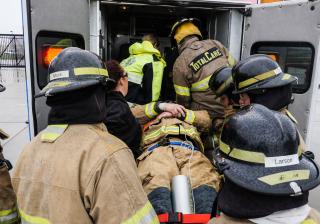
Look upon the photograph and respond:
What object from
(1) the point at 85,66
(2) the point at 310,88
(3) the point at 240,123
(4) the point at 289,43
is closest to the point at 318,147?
(2) the point at 310,88

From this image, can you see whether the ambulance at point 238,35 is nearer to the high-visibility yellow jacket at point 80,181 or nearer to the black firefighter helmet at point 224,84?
the black firefighter helmet at point 224,84

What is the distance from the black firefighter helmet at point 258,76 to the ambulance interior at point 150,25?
1435 millimetres

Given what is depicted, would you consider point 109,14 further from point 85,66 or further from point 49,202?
point 49,202

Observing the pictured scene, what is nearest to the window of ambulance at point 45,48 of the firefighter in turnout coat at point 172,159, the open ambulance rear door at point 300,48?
the firefighter in turnout coat at point 172,159

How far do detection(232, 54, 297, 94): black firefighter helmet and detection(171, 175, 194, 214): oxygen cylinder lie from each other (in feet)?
2.75

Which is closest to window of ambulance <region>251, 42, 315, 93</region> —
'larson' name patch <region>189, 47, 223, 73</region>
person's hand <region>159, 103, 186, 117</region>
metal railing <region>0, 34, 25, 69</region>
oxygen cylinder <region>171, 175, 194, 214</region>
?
'larson' name patch <region>189, 47, 223, 73</region>

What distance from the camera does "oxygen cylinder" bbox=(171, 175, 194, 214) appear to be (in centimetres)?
230

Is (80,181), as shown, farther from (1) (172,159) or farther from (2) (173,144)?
(2) (173,144)

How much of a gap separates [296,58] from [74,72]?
8.05ft

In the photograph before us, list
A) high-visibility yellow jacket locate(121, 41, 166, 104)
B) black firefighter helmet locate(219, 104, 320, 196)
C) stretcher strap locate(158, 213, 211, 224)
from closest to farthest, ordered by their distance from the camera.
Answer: black firefighter helmet locate(219, 104, 320, 196)
stretcher strap locate(158, 213, 211, 224)
high-visibility yellow jacket locate(121, 41, 166, 104)

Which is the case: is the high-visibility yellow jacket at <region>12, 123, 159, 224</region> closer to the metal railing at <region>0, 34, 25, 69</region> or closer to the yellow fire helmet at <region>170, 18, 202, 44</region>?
the yellow fire helmet at <region>170, 18, 202, 44</region>

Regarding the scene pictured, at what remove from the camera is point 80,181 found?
1.42m

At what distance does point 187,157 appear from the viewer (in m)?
2.81

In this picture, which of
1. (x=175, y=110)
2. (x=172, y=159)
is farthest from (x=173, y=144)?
(x=175, y=110)
